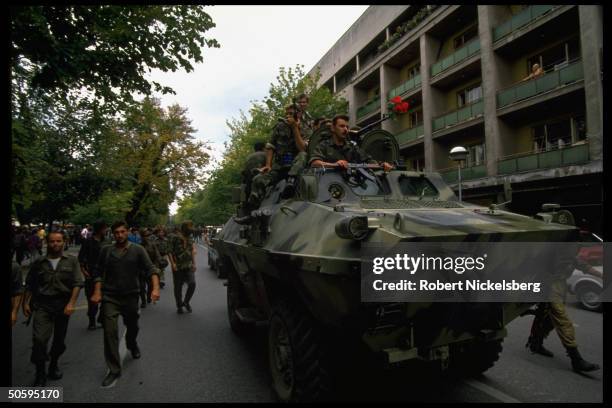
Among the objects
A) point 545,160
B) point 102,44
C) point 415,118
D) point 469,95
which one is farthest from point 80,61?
point 415,118

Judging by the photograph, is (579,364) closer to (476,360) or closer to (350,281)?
(476,360)

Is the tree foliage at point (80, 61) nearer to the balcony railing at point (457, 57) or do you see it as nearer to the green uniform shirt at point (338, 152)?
the green uniform shirt at point (338, 152)

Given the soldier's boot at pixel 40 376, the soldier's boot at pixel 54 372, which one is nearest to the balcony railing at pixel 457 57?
the soldier's boot at pixel 54 372

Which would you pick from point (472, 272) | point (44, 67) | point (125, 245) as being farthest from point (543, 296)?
point (44, 67)

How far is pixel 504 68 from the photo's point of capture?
1505cm

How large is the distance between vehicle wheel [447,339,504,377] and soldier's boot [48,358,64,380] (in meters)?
4.30

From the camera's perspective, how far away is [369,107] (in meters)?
23.9

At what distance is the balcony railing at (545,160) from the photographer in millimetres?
11930

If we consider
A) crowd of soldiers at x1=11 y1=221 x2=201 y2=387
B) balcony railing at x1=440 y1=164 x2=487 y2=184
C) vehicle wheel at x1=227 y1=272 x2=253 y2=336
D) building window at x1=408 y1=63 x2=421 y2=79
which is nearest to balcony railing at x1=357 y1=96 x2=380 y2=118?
building window at x1=408 y1=63 x2=421 y2=79

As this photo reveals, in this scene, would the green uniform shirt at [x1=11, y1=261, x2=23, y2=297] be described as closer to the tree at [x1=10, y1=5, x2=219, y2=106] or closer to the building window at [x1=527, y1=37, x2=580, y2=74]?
the tree at [x1=10, y1=5, x2=219, y2=106]

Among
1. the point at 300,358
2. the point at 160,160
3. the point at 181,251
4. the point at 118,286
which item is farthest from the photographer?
the point at 160,160

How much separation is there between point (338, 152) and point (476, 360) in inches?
111

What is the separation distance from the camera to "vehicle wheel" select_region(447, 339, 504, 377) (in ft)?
12.6

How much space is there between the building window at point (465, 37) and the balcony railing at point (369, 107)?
19.4 feet
